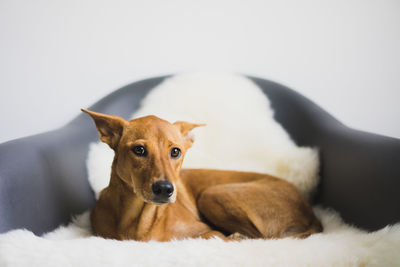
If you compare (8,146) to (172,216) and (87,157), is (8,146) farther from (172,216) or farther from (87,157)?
(172,216)

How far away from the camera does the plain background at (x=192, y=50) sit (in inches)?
105

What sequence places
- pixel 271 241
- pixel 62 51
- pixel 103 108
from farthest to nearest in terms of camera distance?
1. pixel 62 51
2. pixel 103 108
3. pixel 271 241

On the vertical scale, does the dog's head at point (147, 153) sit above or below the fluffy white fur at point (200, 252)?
above

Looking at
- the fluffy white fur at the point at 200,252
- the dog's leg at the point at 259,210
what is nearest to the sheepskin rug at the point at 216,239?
the fluffy white fur at the point at 200,252

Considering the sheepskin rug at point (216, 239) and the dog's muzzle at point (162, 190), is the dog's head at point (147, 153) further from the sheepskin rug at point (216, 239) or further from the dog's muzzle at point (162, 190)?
the sheepskin rug at point (216, 239)

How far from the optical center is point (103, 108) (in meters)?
2.28

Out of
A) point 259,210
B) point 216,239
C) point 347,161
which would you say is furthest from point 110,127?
point 347,161

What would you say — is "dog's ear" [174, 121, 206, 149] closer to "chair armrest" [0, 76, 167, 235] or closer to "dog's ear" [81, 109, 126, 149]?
"dog's ear" [81, 109, 126, 149]

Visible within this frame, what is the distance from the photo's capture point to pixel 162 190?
134 centimetres

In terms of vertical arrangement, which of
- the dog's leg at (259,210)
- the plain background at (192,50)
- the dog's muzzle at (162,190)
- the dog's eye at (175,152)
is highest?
the plain background at (192,50)

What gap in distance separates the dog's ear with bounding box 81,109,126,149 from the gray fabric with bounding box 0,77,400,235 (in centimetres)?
39

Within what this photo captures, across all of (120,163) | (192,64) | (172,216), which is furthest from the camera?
(192,64)

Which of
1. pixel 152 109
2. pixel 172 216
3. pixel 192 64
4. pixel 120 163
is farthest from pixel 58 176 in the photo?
pixel 192 64

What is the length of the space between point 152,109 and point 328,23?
1.76m
